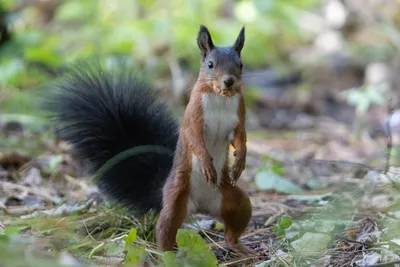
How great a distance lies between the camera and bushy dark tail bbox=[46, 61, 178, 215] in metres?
2.32

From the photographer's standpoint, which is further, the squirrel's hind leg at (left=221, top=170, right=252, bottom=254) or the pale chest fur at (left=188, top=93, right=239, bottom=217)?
the squirrel's hind leg at (left=221, top=170, right=252, bottom=254)

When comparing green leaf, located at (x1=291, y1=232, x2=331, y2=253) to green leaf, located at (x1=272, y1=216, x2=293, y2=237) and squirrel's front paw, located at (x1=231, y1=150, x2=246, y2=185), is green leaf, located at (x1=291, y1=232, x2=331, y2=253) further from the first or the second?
squirrel's front paw, located at (x1=231, y1=150, x2=246, y2=185)

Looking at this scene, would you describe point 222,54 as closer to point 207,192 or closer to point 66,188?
point 207,192

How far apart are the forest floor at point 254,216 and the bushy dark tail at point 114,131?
0.14 meters

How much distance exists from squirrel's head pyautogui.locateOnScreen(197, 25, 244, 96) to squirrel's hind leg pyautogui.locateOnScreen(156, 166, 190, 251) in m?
0.34

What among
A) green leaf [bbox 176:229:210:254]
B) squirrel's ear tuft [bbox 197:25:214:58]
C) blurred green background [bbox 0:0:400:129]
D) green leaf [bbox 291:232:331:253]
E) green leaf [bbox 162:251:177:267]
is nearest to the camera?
green leaf [bbox 162:251:177:267]

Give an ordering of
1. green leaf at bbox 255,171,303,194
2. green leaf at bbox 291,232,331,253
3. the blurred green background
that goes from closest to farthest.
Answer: green leaf at bbox 291,232,331,253 → green leaf at bbox 255,171,303,194 → the blurred green background

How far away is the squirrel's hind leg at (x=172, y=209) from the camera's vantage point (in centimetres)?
198

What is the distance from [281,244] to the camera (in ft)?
6.79

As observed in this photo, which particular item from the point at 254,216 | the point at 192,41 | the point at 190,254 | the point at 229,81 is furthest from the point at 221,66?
the point at 192,41

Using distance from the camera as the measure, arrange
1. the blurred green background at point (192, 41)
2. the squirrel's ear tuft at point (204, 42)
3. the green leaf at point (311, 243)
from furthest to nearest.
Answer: the blurred green background at point (192, 41) < the squirrel's ear tuft at point (204, 42) < the green leaf at point (311, 243)

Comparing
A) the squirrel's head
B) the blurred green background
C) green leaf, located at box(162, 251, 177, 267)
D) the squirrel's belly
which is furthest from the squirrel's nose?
the blurred green background

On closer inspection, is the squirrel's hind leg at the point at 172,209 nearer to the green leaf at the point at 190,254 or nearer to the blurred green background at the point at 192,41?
the green leaf at the point at 190,254

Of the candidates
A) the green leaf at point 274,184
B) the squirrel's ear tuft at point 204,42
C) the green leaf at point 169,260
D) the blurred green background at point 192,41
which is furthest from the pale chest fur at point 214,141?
the blurred green background at point 192,41
